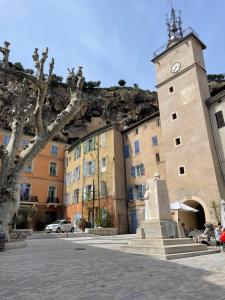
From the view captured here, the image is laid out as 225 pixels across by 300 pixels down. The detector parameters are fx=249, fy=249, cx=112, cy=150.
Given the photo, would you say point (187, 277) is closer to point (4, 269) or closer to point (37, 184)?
point (4, 269)

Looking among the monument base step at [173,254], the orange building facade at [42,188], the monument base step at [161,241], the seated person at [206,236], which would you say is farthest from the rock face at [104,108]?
the monument base step at [173,254]

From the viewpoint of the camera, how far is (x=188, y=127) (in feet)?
70.3

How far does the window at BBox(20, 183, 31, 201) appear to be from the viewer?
3131 centimetres

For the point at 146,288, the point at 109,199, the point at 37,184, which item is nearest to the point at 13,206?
the point at 146,288

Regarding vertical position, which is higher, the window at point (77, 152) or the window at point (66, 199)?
the window at point (77, 152)

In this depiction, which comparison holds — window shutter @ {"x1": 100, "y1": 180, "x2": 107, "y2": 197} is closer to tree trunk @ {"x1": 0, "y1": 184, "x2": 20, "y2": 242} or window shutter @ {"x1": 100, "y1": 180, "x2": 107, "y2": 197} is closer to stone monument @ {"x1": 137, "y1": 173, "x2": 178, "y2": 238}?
tree trunk @ {"x1": 0, "y1": 184, "x2": 20, "y2": 242}

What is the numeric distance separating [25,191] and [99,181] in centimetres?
1011

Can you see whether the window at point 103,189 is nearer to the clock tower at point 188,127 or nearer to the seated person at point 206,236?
the clock tower at point 188,127

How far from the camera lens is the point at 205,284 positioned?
4.56 m

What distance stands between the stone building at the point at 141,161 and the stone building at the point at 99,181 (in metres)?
0.93

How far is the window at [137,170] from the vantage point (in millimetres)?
26625

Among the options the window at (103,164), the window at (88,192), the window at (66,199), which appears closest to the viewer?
the window at (103,164)

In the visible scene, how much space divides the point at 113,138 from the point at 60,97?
23311 millimetres

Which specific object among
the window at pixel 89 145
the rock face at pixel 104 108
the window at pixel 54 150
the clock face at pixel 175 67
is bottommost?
the window at pixel 89 145
